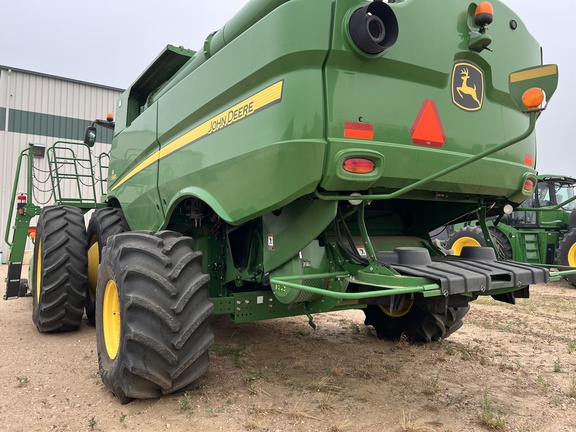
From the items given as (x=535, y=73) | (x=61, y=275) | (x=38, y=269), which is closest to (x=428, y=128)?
(x=535, y=73)

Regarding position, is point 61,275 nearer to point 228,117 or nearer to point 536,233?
point 228,117

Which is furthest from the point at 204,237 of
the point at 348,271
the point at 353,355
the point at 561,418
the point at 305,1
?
the point at 561,418

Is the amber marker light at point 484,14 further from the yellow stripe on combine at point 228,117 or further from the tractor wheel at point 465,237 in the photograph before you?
the tractor wheel at point 465,237

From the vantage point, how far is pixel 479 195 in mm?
3125

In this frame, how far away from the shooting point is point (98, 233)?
15.4 feet

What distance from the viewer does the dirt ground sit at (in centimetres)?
268

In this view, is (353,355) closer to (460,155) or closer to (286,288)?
(286,288)

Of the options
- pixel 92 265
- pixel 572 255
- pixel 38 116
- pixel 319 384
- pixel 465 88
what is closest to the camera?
pixel 465 88

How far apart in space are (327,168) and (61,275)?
3.40 m

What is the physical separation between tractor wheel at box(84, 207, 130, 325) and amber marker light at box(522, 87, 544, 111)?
384 centimetres

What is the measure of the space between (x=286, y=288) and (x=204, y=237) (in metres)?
1.26

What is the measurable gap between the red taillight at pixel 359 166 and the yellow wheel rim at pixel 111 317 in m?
1.88

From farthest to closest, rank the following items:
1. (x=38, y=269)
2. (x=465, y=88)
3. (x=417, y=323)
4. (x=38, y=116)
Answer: (x=38, y=116) → (x=38, y=269) → (x=417, y=323) → (x=465, y=88)

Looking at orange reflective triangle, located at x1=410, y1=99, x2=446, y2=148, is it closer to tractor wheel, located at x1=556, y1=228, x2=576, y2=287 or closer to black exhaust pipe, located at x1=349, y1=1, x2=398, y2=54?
black exhaust pipe, located at x1=349, y1=1, x2=398, y2=54
